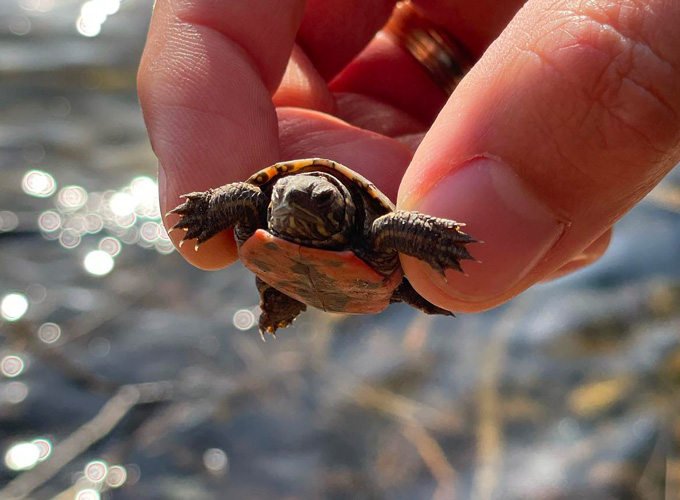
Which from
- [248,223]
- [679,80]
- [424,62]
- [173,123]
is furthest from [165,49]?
[679,80]

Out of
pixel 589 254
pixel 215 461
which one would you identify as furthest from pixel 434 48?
pixel 215 461

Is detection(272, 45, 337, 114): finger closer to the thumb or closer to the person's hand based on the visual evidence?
the person's hand

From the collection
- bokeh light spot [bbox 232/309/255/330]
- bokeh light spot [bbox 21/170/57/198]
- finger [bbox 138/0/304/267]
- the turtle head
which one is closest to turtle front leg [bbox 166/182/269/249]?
the turtle head

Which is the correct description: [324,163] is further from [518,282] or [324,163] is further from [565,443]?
[565,443]

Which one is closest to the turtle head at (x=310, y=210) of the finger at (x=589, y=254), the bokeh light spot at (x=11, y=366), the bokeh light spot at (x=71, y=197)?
the finger at (x=589, y=254)

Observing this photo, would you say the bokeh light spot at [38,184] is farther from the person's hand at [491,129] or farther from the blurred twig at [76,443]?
the person's hand at [491,129]

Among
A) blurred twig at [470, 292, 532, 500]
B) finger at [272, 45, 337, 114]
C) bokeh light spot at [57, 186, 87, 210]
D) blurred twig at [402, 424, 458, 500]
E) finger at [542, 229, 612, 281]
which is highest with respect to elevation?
finger at [542, 229, 612, 281]

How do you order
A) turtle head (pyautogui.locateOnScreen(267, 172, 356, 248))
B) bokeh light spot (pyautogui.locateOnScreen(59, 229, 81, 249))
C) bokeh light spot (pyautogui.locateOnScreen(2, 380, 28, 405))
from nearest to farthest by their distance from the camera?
turtle head (pyautogui.locateOnScreen(267, 172, 356, 248)), bokeh light spot (pyautogui.locateOnScreen(2, 380, 28, 405)), bokeh light spot (pyautogui.locateOnScreen(59, 229, 81, 249))
